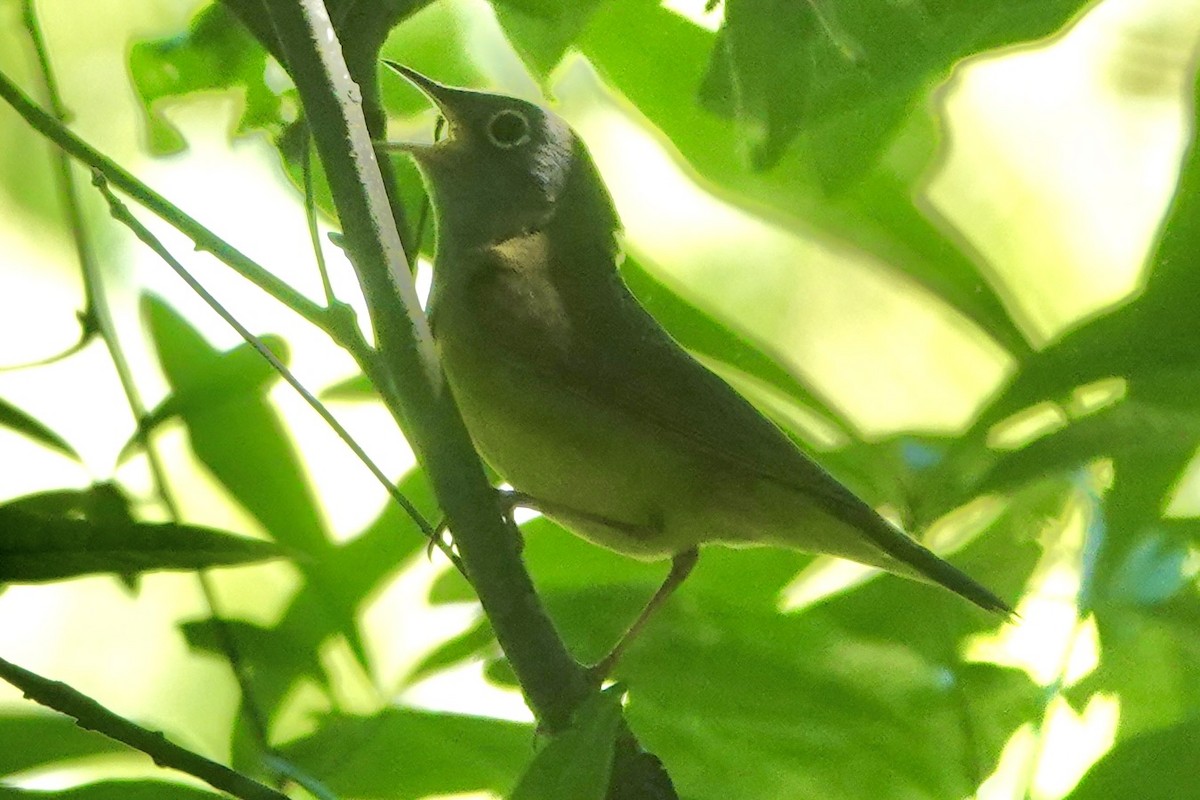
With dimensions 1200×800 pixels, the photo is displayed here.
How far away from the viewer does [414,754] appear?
864 mm

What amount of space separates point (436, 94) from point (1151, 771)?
2.38ft

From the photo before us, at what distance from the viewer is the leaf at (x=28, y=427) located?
0.84 meters

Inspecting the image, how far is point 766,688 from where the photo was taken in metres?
0.85

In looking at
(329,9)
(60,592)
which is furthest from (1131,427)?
(60,592)

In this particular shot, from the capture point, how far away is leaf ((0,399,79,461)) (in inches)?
32.9

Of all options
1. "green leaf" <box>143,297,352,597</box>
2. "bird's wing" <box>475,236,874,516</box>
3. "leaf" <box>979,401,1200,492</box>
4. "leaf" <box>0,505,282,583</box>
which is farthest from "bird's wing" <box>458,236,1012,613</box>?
"leaf" <box>0,505,282,583</box>

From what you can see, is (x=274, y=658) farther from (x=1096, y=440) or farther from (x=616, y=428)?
(x=1096, y=440)

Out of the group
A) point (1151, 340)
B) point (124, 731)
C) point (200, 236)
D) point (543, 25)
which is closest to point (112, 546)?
point (124, 731)

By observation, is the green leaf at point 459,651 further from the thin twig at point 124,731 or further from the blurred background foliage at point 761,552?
the thin twig at point 124,731

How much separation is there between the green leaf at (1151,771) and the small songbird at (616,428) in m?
0.21

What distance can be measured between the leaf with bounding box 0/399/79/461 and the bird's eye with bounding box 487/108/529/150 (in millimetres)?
468

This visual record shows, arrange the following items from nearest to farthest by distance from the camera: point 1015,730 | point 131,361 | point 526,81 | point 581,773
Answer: point 581,773 → point 1015,730 → point 526,81 → point 131,361

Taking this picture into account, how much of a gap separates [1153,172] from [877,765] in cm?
135

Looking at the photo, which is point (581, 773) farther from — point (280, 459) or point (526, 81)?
point (526, 81)
